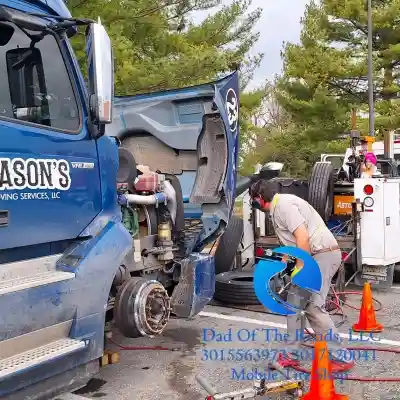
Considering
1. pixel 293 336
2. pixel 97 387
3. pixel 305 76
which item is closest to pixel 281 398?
pixel 293 336

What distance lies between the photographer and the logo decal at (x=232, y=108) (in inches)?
222

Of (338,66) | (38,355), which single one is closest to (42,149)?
(38,355)

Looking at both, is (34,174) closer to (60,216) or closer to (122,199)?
(60,216)

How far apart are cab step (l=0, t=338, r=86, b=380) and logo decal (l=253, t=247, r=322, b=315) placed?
51.3 inches

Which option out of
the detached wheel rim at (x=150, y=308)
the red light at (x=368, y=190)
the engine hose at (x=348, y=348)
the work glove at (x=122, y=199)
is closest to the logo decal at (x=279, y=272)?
the engine hose at (x=348, y=348)

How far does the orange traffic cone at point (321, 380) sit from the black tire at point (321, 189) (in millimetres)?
3928

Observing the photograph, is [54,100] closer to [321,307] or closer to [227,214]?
[227,214]

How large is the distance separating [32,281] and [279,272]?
180cm

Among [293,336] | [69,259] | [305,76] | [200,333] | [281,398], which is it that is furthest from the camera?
[305,76]

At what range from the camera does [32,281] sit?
3430mm

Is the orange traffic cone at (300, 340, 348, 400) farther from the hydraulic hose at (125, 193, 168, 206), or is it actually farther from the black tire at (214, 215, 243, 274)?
the black tire at (214, 215, 243, 274)

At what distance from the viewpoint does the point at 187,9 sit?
58.4 ft

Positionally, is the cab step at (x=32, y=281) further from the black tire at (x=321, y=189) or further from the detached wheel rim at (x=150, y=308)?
the black tire at (x=321, y=189)

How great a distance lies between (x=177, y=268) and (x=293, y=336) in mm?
1262
